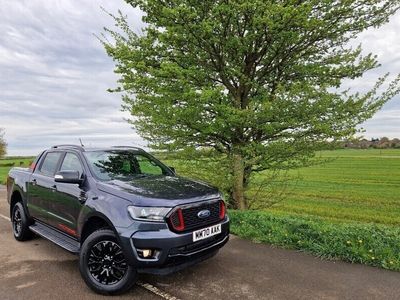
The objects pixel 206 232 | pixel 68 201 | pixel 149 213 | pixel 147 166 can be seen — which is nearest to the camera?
pixel 149 213

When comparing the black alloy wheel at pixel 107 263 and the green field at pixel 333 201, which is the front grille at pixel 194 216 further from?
the green field at pixel 333 201

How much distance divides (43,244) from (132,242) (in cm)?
324

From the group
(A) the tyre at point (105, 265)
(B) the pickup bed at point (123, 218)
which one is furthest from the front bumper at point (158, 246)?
(A) the tyre at point (105, 265)

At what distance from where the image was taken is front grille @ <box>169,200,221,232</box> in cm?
395

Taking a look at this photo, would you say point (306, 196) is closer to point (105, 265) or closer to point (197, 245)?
point (197, 245)

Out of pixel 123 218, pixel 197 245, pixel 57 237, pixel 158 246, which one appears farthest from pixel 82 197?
pixel 197 245

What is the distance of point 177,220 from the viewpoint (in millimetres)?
3959

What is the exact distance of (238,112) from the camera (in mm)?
7000

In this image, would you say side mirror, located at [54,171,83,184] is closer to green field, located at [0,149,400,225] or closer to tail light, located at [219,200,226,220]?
tail light, located at [219,200,226,220]

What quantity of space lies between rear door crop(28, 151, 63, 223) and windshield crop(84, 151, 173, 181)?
0.91 meters

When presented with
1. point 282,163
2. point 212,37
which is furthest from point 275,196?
point 212,37

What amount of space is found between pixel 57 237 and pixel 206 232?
2.49 meters

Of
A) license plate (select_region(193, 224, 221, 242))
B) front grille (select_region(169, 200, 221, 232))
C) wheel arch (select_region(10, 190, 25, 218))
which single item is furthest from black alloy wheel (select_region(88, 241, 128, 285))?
wheel arch (select_region(10, 190, 25, 218))

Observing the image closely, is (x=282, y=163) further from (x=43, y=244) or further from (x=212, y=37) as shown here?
(x=43, y=244)
